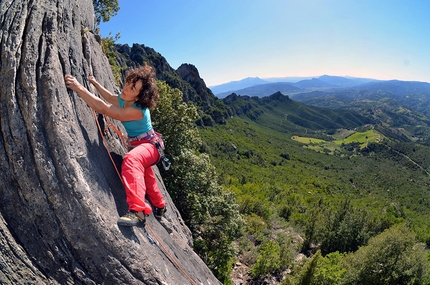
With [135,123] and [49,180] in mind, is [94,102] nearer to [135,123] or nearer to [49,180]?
[135,123]

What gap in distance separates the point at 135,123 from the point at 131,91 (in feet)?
3.26

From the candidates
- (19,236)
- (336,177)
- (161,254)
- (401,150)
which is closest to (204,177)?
(161,254)

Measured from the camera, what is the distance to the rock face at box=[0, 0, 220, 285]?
214 inches

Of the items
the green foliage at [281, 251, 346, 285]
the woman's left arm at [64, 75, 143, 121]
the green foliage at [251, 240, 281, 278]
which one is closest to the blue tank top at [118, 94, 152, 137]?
the woman's left arm at [64, 75, 143, 121]

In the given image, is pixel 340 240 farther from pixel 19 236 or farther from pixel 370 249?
pixel 19 236

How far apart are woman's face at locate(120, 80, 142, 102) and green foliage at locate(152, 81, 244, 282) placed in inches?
460

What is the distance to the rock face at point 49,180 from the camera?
17.8 ft

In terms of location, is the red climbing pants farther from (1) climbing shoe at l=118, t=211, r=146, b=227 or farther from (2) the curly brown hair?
(2) the curly brown hair

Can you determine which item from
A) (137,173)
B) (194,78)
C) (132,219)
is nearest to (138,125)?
(137,173)

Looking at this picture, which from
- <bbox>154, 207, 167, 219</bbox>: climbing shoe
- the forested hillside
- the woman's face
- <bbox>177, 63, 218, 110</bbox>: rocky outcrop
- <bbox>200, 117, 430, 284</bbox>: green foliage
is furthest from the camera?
<bbox>177, 63, 218, 110</bbox>: rocky outcrop

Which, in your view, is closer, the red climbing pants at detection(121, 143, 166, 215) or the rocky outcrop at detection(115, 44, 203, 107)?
the red climbing pants at detection(121, 143, 166, 215)

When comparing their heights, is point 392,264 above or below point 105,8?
below

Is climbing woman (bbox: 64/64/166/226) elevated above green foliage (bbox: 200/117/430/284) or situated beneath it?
elevated above

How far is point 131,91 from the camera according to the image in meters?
7.17
